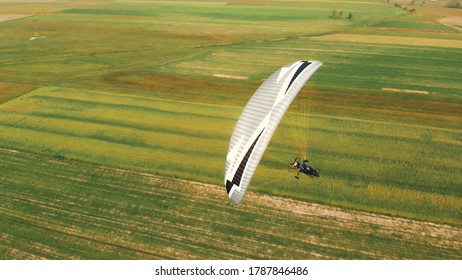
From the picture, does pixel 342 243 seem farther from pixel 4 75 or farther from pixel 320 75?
pixel 4 75

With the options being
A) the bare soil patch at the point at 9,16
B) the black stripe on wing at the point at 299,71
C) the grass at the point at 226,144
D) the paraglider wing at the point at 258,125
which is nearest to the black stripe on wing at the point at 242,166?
the paraglider wing at the point at 258,125

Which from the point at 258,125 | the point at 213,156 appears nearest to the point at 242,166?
the point at 258,125

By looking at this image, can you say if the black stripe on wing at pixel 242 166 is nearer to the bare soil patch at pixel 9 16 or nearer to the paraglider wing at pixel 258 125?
the paraglider wing at pixel 258 125

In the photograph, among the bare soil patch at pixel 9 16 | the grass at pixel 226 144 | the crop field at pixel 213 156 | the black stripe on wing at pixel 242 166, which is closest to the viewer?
the black stripe on wing at pixel 242 166

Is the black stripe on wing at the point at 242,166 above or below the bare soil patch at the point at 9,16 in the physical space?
below

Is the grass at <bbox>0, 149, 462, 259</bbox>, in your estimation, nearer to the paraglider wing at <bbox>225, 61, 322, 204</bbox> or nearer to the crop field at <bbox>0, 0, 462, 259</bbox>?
the crop field at <bbox>0, 0, 462, 259</bbox>
